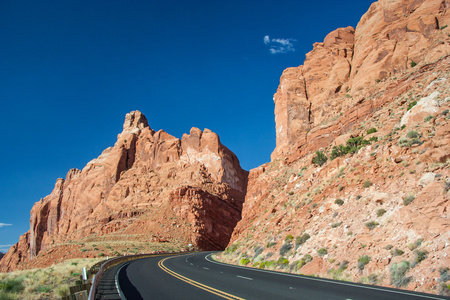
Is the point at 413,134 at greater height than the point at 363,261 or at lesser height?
greater

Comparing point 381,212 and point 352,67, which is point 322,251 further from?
point 352,67

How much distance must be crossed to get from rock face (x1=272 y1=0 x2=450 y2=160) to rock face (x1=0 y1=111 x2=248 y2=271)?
29864mm

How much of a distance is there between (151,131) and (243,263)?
88.2m

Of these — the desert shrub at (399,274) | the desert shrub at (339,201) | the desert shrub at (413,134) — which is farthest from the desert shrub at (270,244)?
the desert shrub at (399,274)

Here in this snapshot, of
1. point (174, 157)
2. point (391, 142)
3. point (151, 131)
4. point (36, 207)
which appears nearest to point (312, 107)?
point (391, 142)

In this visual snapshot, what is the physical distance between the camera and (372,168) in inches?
754

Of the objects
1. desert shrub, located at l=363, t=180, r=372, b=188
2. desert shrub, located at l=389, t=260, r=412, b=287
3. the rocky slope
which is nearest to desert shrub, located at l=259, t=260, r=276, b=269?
the rocky slope

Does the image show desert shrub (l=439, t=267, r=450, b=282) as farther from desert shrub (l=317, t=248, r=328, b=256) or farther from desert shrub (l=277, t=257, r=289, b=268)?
desert shrub (l=277, t=257, r=289, b=268)

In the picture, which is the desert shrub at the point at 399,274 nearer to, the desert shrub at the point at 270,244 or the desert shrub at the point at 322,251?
the desert shrub at the point at 322,251

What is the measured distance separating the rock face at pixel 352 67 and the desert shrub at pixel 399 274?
68.1 ft

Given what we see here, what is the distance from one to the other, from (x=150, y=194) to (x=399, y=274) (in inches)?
3087

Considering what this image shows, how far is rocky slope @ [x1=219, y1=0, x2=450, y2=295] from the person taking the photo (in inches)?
493

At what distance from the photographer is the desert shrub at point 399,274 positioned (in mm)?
10508

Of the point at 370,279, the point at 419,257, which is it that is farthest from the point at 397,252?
the point at 370,279
